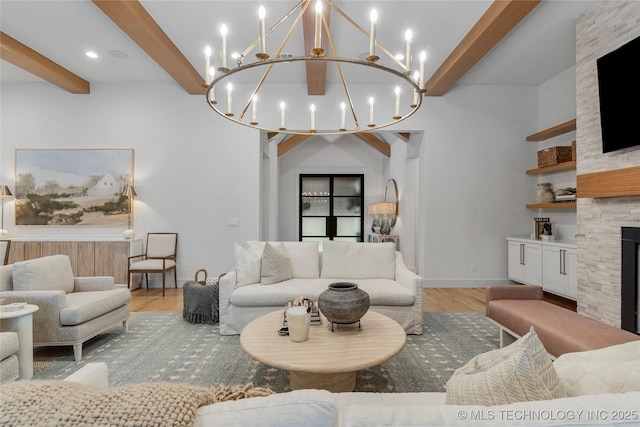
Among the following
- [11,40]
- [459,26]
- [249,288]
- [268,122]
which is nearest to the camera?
[249,288]

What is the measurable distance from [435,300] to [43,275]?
407cm

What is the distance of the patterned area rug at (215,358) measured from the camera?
2.09 meters

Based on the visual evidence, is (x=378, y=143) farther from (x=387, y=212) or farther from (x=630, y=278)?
(x=630, y=278)

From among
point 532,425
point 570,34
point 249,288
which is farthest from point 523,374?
point 570,34

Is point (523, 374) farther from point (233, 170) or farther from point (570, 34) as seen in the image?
point (233, 170)

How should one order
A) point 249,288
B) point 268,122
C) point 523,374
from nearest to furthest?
point 523,374 < point 249,288 < point 268,122

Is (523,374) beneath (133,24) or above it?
beneath

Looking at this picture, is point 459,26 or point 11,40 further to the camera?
point 11,40

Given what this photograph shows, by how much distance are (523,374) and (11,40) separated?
5.40 meters

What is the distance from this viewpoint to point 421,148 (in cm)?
496

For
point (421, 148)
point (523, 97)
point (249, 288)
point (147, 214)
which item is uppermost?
point (523, 97)

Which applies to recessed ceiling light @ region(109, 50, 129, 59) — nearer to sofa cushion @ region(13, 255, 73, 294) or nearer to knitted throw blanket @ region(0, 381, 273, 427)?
sofa cushion @ region(13, 255, 73, 294)

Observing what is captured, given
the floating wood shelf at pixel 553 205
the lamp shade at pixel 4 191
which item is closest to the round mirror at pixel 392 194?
the floating wood shelf at pixel 553 205

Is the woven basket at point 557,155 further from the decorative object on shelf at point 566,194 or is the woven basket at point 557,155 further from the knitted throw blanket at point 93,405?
the knitted throw blanket at point 93,405
